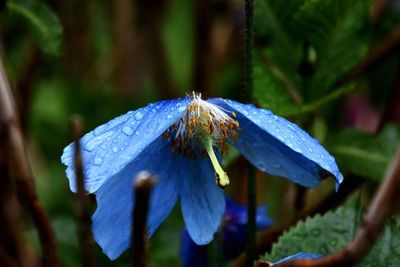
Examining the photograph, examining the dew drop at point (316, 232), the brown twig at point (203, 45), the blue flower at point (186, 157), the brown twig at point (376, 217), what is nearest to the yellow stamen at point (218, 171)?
the blue flower at point (186, 157)

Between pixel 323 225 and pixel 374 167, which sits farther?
pixel 374 167

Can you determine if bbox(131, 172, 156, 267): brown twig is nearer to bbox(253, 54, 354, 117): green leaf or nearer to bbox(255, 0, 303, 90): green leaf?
bbox(253, 54, 354, 117): green leaf

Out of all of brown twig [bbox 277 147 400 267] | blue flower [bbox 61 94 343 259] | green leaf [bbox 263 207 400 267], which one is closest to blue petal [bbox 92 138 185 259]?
blue flower [bbox 61 94 343 259]

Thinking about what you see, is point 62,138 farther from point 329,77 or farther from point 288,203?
point 329,77

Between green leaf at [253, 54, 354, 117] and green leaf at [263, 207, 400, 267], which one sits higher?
green leaf at [253, 54, 354, 117]

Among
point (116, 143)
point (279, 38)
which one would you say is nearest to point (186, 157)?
point (116, 143)

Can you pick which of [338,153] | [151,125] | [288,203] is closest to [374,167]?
[338,153]

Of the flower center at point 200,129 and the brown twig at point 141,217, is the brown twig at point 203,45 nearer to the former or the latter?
the flower center at point 200,129
